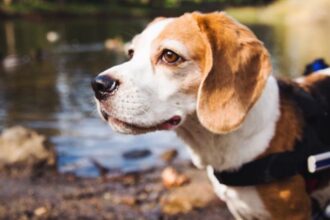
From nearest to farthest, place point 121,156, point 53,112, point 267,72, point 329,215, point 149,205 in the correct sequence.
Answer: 1. point 267,72
2. point 329,215
3. point 149,205
4. point 121,156
5. point 53,112

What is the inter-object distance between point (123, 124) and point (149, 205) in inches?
131

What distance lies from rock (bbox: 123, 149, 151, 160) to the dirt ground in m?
0.82

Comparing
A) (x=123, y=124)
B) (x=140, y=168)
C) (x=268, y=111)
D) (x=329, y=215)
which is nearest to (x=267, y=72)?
(x=268, y=111)

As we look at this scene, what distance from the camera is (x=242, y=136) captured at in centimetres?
398

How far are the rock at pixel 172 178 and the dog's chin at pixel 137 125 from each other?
3.81 m

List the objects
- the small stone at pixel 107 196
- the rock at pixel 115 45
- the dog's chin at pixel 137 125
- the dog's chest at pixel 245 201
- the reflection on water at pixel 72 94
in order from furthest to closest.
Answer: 1. the rock at pixel 115 45
2. the reflection on water at pixel 72 94
3. the small stone at pixel 107 196
4. the dog's chest at pixel 245 201
5. the dog's chin at pixel 137 125

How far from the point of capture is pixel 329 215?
5188mm

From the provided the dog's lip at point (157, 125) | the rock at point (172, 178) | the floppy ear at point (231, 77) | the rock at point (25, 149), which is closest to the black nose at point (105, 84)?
the dog's lip at point (157, 125)

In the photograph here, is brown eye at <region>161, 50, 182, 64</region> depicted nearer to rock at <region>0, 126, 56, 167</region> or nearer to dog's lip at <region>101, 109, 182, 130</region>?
dog's lip at <region>101, 109, 182, 130</region>

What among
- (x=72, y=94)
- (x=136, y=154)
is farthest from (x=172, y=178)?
(x=72, y=94)

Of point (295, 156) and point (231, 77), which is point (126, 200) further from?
point (231, 77)

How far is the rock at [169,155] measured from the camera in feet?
29.4

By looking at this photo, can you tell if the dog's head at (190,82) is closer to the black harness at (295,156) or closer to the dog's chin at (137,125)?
the dog's chin at (137,125)

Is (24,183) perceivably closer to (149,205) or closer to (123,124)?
(149,205)
